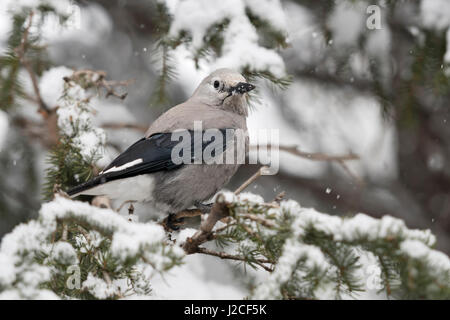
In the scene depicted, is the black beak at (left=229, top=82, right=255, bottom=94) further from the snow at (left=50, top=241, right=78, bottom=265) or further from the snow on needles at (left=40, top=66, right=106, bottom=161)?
the snow at (left=50, top=241, right=78, bottom=265)

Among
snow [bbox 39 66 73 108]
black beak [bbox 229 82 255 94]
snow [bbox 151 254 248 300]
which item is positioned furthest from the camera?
snow [bbox 151 254 248 300]

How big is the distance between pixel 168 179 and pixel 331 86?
2.10 metres

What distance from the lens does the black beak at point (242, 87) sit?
315 centimetres

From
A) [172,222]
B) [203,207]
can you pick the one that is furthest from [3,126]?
[203,207]

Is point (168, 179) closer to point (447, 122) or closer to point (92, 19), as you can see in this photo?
point (92, 19)

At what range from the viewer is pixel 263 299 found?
170cm

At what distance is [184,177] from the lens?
2.97m

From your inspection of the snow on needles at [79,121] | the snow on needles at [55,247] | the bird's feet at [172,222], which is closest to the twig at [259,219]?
the snow on needles at [55,247]

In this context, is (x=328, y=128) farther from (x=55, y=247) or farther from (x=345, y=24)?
(x=55, y=247)

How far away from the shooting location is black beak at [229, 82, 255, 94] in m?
3.15

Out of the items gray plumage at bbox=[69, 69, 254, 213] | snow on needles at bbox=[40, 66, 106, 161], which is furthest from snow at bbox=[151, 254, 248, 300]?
snow on needles at bbox=[40, 66, 106, 161]

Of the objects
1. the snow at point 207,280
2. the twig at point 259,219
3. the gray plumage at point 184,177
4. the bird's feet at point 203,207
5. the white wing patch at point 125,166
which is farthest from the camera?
the snow at point 207,280

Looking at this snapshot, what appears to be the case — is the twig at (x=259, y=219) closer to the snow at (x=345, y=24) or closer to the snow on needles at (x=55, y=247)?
the snow on needles at (x=55, y=247)
